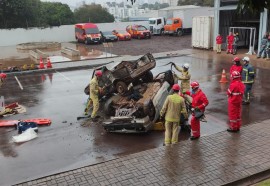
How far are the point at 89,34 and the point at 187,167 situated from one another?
29.6m

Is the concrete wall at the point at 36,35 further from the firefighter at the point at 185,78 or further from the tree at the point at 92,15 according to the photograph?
the firefighter at the point at 185,78

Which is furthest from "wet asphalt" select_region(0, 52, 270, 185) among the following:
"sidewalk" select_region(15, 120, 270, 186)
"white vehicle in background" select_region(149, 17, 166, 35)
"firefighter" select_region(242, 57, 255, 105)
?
"white vehicle in background" select_region(149, 17, 166, 35)

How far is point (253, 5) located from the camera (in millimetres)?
3652

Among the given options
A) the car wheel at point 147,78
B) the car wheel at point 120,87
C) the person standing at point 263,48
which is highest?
the person standing at point 263,48

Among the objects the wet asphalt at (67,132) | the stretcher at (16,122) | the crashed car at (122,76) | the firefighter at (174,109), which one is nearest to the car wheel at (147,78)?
the crashed car at (122,76)

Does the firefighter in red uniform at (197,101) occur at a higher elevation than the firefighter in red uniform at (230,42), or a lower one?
lower

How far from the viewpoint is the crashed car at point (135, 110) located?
9.41m

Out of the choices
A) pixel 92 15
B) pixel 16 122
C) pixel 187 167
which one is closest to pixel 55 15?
pixel 92 15

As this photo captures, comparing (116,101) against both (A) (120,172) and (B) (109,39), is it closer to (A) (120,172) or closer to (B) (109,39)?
(A) (120,172)

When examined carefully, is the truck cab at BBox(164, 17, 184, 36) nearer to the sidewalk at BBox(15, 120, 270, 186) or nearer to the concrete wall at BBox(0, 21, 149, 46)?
the concrete wall at BBox(0, 21, 149, 46)

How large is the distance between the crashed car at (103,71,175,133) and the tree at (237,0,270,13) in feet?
19.4

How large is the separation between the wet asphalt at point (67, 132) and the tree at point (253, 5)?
17.9 feet

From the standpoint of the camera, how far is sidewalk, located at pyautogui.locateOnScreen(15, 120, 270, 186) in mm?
6711

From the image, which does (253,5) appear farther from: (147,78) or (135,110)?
(147,78)
